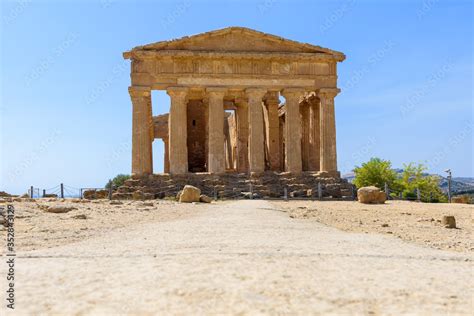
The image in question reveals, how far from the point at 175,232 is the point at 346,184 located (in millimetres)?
22173

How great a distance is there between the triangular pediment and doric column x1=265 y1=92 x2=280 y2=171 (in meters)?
5.15

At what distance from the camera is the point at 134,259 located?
5766mm

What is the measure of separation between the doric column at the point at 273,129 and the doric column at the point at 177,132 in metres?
7.63

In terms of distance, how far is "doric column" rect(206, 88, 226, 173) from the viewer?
103 feet

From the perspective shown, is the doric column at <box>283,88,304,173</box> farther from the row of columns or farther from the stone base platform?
the stone base platform

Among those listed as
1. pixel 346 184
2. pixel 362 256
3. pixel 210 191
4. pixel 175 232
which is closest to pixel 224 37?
pixel 210 191

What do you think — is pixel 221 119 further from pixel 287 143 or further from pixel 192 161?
pixel 192 161

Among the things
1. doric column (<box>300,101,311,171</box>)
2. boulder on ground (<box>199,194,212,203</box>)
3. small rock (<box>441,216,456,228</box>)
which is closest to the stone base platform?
boulder on ground (<box>199,194,212,203</box>)

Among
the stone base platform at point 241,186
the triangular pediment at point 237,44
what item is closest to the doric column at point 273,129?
the triangular pediment at point 237,44

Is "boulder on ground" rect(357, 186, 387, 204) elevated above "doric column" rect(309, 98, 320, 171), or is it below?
below

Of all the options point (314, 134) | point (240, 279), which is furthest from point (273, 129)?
point (240, 279)

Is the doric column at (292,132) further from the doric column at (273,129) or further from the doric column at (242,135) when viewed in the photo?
the doric column at (242,135)

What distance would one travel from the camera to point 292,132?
32.6m

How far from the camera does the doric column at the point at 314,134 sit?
36.1 metres
